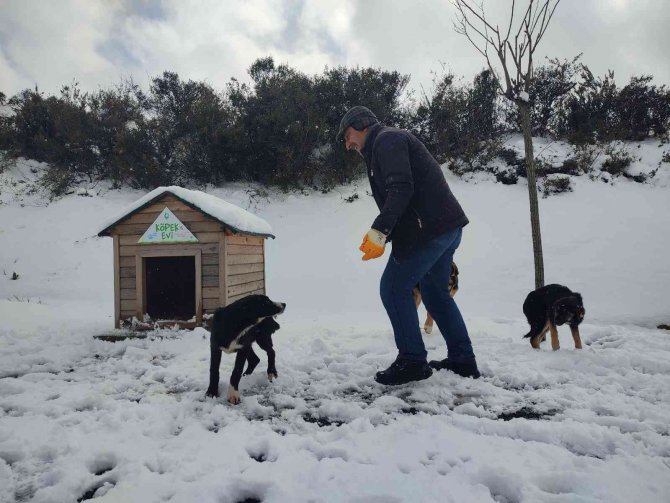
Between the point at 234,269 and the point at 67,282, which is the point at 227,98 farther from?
the point at 234,269

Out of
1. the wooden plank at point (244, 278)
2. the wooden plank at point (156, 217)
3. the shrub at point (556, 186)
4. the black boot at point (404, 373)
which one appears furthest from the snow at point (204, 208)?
the shrub at point (556, 186)

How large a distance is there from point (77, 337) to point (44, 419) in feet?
9.43

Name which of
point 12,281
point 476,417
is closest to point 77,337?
point 476,417

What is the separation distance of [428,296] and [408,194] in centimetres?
85

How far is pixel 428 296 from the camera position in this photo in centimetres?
303

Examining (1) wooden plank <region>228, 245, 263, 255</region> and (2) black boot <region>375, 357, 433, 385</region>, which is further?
(1) wooden plank <region>228, 245, 263, 255</region>

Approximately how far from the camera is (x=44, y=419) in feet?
7.28

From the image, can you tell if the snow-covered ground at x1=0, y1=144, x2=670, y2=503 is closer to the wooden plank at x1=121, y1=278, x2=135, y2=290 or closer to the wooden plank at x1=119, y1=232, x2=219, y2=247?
the wooden plank at x1=121, y1=278, x2=135, y2=290

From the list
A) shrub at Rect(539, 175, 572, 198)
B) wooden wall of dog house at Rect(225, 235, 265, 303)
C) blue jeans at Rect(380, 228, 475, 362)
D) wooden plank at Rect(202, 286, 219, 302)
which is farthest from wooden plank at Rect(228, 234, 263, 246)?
shrub at Rect(539, 175, 572, 198)

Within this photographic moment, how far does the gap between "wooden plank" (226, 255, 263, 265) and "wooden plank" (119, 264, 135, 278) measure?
4.40 ft

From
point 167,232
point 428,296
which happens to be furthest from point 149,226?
point 428,296

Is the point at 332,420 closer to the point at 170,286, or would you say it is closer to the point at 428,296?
the point at 428,296

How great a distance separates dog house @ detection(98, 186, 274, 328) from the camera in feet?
16.6

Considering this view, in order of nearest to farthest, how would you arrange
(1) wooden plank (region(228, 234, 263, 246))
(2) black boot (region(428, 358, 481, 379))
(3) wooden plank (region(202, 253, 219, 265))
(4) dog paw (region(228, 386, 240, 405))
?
(4) dog paw (region(228, 386, 240, 405)) → (2) black boot (region(428, 358, 481, 379)) → (3) wooden plank (region(202, 253, 219, 265)) → (1) wooden plank (region(228, 234, 263, 246))
